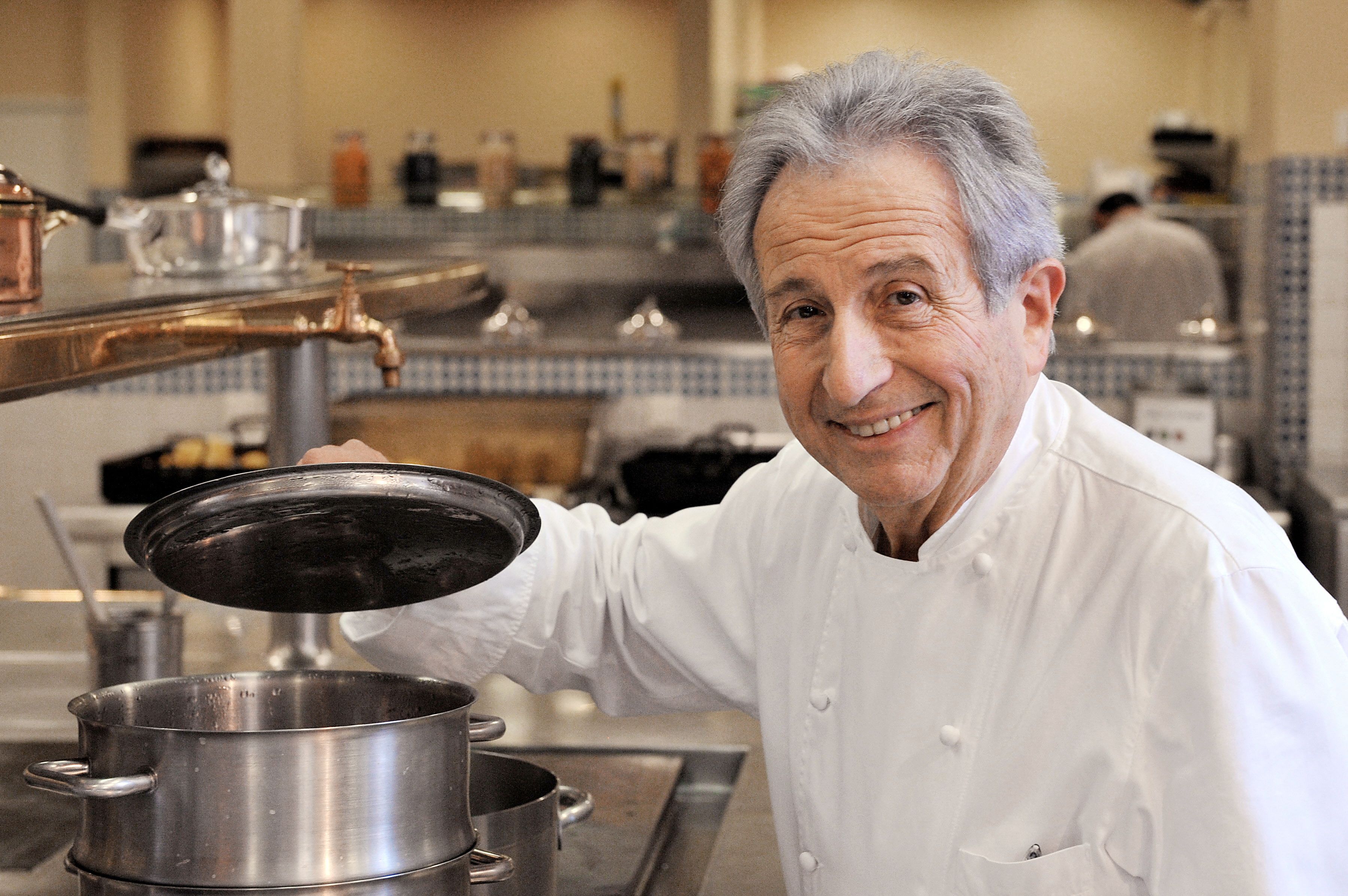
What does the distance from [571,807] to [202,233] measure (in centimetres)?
85

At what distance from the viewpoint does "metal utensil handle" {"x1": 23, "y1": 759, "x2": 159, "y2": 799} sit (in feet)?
3.19

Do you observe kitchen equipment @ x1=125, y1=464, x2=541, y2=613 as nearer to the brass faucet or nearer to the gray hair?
the brass faucet

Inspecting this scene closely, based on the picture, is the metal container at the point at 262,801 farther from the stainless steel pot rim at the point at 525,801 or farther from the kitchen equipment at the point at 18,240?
the kitchen equipment at the point at 18,240

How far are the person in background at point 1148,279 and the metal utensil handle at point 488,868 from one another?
5.25 m

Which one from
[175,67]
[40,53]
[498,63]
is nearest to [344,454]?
[40,53]

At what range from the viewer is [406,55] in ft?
28.8

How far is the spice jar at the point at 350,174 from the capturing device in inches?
269

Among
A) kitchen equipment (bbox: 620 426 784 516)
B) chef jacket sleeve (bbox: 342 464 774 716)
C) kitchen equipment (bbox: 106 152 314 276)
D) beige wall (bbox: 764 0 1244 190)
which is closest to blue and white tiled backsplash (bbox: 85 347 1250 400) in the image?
kitchen equipment (bbox: 620 426 784 516)

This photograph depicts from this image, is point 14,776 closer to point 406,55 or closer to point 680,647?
point 680,647

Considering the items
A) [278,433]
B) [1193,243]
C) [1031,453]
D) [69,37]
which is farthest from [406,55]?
[1031,453]

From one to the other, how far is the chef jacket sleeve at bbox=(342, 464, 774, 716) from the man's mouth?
0.37 m

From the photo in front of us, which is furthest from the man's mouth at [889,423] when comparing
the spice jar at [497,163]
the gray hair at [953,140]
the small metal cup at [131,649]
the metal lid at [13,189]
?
the spice jar at [497,163]

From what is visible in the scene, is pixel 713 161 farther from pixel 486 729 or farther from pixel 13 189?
pixel 486 729

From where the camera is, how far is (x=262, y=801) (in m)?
0.98
